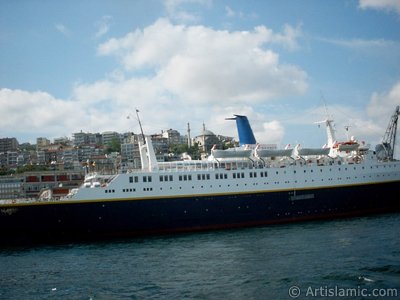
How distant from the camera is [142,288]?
58.2ft

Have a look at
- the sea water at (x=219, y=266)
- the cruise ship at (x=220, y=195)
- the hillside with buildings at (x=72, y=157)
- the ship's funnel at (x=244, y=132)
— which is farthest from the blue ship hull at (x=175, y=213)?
the hillside with buildings at (x=72, y=157)

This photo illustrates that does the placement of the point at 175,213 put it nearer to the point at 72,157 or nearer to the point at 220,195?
the point at 220,195

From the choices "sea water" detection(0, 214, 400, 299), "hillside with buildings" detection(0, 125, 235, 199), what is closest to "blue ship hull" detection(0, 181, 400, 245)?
"sea water" detection(0, 214, 400, 299)

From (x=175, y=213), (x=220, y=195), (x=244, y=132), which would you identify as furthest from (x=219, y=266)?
(x=244, y=132)

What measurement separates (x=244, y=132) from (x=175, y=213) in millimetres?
12113

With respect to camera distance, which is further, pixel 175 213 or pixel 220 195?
pixel 220 195

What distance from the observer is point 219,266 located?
20453 millimetres

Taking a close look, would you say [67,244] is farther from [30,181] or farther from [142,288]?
[30,181]

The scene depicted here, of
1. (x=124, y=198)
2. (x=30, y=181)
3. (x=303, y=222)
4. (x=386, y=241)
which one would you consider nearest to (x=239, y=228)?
(x=303, y=222)

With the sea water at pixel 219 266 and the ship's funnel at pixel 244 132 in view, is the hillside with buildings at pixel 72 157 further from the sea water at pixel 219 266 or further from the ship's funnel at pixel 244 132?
the sea water at pixel 219 266

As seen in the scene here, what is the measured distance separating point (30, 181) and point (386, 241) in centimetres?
6155

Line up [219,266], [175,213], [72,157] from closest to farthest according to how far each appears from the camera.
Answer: [219,266], [175,213], [72,157]

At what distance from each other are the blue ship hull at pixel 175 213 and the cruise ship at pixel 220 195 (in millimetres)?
72

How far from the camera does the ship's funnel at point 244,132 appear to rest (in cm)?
3875
